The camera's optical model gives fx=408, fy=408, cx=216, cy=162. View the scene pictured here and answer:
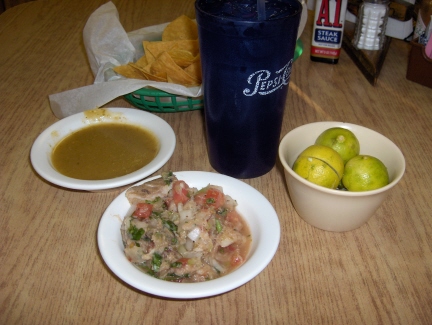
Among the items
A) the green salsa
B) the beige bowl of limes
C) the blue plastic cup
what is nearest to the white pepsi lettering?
the blue plastic cup

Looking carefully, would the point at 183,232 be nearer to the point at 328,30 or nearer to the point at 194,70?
the point at 194,70

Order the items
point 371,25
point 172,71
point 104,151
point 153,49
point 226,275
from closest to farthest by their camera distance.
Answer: point 226,275
point 104,151
point 172,71
point 153,49
point 371,25

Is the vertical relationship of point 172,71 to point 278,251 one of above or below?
above

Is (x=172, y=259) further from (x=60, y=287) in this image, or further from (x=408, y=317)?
(x=408, y=317)

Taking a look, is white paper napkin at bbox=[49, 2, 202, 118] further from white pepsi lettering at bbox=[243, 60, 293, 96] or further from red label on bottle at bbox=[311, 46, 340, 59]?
red label on bottle at bbox=[311, 46, 340, 59]

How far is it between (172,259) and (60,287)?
238mm

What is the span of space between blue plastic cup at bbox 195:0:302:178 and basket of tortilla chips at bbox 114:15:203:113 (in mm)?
246

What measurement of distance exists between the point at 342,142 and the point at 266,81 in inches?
9.1

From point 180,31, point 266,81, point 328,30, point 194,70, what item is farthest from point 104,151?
point 328,30

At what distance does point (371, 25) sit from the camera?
1.63 metres

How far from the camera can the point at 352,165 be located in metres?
0.90

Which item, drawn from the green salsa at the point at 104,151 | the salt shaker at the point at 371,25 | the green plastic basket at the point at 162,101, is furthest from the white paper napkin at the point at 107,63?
the salt shaker at the point at 371,25

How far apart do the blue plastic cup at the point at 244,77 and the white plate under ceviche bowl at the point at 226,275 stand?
136 mm

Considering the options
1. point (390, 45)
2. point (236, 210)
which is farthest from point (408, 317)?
point (390, 45)
